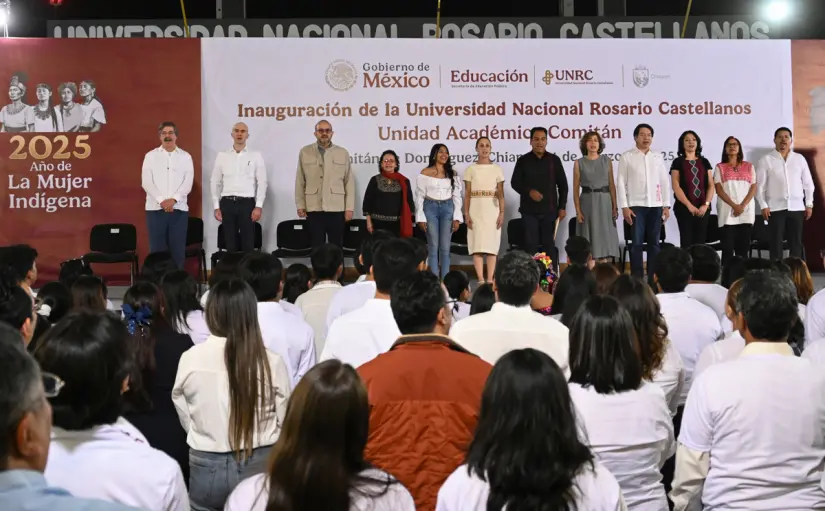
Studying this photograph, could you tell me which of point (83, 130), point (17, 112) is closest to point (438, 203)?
point (83, 130)

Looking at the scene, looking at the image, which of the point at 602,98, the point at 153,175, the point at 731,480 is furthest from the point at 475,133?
the point at 731,480

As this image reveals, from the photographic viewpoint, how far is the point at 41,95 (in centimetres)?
985

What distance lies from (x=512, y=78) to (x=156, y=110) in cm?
372

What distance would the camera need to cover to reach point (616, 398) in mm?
2459

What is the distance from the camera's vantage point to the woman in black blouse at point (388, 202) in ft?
30.1

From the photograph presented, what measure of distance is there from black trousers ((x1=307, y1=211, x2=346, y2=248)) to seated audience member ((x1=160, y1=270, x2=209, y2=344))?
5.54 meters

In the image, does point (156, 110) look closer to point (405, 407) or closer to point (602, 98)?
point (602, 98)

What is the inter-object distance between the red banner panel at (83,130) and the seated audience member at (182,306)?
6400 millimetres

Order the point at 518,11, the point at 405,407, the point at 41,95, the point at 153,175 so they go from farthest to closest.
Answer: the point at 518,11 → the point at 41,95 → the point at 153,175 → the point at 405,407

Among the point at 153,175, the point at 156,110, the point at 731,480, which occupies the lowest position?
the point at 731,480

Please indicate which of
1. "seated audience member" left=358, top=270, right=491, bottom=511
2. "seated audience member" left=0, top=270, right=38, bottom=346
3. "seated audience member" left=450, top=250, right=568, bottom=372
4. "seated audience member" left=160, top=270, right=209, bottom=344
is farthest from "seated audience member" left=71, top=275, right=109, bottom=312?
"seated audience member" left=358, top=270, right=491, bottom=511

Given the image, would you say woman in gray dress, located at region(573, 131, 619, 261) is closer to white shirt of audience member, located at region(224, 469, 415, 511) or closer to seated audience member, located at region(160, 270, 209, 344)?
seated audience member, located at region(160, 270, 209, 344)

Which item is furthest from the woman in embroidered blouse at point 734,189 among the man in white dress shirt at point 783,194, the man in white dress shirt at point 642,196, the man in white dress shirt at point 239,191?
the man in white dress shirt at point 239,191

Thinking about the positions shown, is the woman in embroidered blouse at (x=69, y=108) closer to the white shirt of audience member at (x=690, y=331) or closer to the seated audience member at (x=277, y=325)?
the seated audience member at (x=277, y=325)
